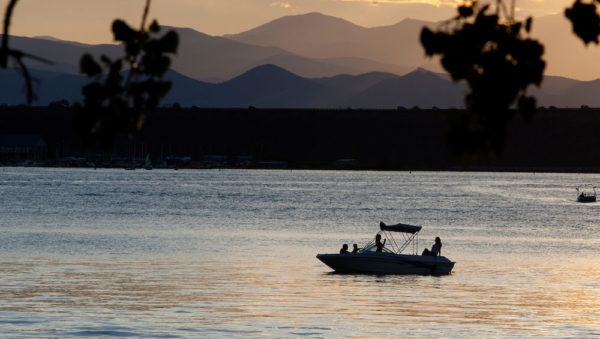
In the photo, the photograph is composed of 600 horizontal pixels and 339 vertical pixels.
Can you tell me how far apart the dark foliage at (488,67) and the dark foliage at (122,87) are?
1766 millimetres

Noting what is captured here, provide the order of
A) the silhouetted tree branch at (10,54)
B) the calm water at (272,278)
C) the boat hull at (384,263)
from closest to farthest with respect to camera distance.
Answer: the silhouetted tree branch at (10,54), the calm water at (272,278), the boat hull at (384,263)

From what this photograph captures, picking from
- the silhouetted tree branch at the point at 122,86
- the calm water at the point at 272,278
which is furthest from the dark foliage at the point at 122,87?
the calm water at the point at 272,278

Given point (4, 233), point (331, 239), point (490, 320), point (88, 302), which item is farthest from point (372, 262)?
point (4, 233)

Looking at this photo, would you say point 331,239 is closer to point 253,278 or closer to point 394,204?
point 253,278

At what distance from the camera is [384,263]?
55.8m

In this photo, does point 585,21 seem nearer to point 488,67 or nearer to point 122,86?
point 488,67

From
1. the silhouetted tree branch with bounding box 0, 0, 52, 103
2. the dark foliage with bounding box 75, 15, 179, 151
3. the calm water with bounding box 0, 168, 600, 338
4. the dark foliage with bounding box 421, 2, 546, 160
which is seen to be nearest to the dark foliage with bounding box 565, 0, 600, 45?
the dark foliage with bounding box 421, 2, 546, 160

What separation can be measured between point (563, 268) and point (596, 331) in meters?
26.5

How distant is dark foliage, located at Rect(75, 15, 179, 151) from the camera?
6.90 metres

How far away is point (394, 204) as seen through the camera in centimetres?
15288

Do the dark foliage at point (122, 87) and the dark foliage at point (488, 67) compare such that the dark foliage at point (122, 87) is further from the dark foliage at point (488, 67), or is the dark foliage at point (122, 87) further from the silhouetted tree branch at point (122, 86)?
the dark foliage at point (488, 67)

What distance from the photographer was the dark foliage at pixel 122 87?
22.6 ft

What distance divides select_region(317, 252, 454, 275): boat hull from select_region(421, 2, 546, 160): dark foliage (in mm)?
48832

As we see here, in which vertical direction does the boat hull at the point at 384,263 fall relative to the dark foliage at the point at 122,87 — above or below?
below
